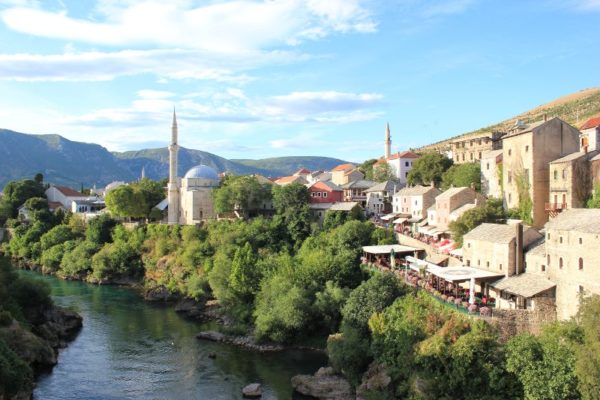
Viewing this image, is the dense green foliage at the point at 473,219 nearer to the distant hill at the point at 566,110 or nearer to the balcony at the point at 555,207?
the balcony at the point at 555,207

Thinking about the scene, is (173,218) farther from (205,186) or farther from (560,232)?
(560,232)

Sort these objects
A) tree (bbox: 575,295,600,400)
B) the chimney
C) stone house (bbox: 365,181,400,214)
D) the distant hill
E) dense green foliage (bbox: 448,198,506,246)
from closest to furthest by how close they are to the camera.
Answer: tree (bbox: 575,295,600,400) < the chimney < dense green foliage (bbox: 448,198,506,246) < stone house (bbox: 365,181,400,214) < the distant hill

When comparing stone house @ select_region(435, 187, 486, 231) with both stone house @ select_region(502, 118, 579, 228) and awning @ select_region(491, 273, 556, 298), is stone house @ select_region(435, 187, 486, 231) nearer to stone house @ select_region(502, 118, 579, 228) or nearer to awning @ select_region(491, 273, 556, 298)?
stone house @ select_region(502, 118, 579, 228)

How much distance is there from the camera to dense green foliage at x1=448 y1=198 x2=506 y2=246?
4019cm

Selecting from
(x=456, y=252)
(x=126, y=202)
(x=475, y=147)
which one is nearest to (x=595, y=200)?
(x=456, y=252)

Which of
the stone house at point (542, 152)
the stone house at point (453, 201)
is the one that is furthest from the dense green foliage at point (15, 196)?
the stone house at point (542, 152)

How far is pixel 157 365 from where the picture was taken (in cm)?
3566

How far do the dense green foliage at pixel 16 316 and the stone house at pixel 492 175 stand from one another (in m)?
35.2

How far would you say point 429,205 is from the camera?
5331 centimetres

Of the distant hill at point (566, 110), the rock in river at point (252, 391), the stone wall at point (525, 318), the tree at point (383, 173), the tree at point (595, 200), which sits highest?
the distant hill at point (566, 110)

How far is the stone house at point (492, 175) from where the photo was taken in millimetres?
47469

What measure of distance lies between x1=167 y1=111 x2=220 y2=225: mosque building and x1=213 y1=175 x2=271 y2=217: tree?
15.3 feet

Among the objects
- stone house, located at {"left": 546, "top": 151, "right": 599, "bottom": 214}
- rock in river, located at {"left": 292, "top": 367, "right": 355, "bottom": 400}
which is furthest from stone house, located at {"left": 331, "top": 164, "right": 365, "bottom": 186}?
rock in river, located at {"left": 292, "top": 367, "right": 355, "bottom": 400}

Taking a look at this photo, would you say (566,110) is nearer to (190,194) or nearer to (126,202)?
(190,194)
